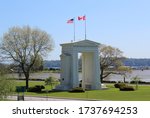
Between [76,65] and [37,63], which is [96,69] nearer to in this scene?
[76,65]

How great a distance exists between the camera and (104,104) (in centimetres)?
667

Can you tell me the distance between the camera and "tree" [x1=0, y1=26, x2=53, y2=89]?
69.2 metres

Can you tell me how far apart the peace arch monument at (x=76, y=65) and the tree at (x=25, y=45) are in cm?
1029

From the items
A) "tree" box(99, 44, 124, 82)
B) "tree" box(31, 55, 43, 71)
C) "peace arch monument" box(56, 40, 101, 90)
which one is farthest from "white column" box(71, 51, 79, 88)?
"tree" box(99, 44, 124, 82)

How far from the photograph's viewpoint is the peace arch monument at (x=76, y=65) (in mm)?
59625

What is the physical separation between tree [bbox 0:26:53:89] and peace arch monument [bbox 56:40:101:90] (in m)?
10.3

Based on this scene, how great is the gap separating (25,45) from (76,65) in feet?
45.4

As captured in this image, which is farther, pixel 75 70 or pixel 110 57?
pixel 110 57

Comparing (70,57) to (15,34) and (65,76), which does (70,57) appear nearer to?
(65,76)

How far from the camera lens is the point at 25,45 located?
6956 centimetres

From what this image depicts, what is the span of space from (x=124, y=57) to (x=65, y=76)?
23201 mm

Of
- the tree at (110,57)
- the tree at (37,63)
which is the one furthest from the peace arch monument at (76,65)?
the tree at (110,57)

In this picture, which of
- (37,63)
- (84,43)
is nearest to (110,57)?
(37,63)

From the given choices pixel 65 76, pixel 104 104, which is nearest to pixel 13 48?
pixel 65 76
